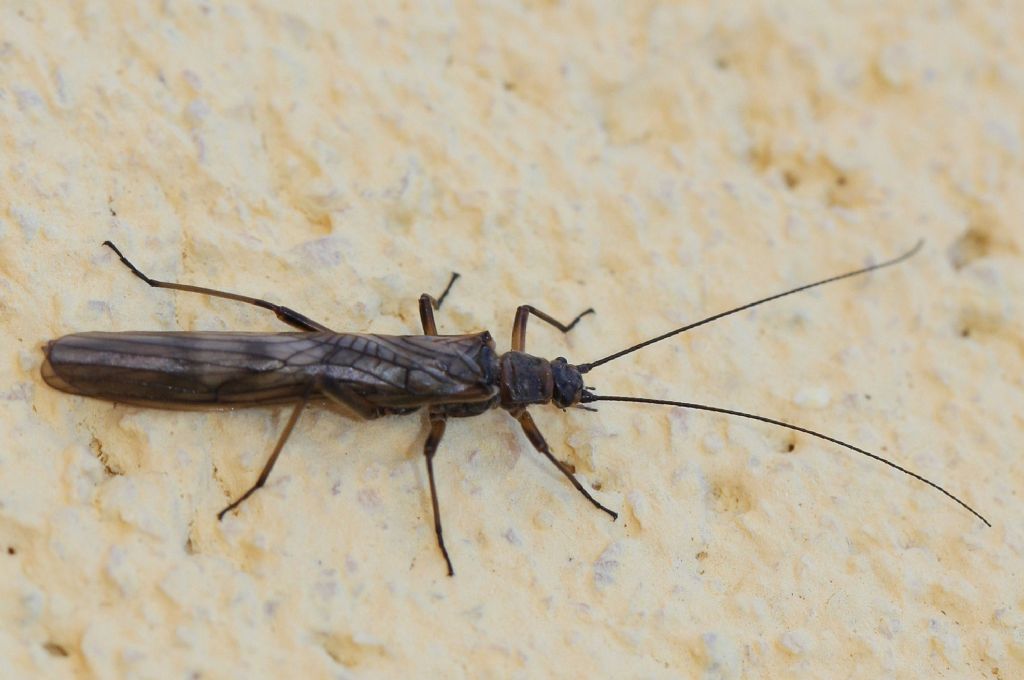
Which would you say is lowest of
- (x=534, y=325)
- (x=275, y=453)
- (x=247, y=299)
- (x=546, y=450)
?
(x=546, y=450)

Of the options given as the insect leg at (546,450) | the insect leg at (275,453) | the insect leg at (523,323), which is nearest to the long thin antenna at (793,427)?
the insect leg at (546,450)

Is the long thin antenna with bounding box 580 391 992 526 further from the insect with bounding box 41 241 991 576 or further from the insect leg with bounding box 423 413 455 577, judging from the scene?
the insect leg with bounding box 423 413 455 577

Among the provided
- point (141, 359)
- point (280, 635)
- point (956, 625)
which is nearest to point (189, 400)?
point (141, 359)

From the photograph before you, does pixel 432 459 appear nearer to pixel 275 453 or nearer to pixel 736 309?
pixel 275 453

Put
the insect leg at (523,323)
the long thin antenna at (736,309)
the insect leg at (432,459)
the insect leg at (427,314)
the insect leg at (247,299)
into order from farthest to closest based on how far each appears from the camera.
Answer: the insect leg at (523,323)
the insect leg at (427,314)
the long thin antenna at (736,309)
the insect leg at (247,299)
the insect leg at (432,459)

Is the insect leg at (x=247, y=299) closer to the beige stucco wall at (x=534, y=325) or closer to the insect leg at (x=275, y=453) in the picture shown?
the beige stucco wall at (x=534, y=325)

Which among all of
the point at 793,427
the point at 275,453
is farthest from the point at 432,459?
the point at 793,427
